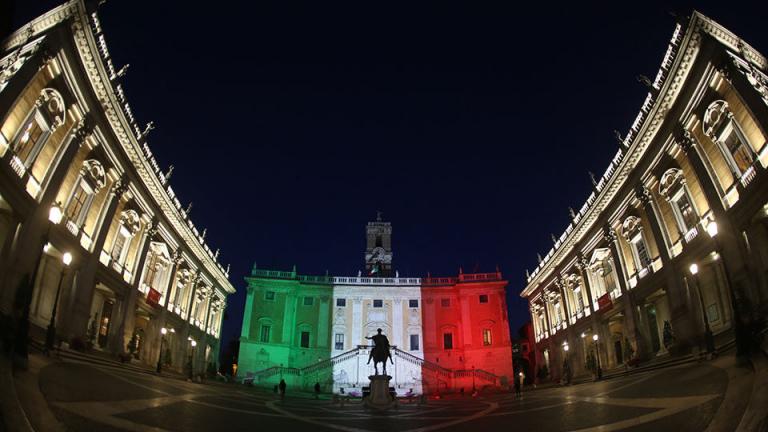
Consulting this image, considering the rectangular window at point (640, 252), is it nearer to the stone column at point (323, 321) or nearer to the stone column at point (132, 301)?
the stone column at point (132, 301)

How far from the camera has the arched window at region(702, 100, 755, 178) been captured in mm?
18703

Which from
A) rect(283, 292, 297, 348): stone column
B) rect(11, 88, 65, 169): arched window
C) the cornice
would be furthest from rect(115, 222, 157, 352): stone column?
rect(283, 292, 297, 348): stone column

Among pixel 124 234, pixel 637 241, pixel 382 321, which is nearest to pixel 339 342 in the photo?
pixel 382 321

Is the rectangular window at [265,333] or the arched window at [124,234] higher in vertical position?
the arched window at [124,234]

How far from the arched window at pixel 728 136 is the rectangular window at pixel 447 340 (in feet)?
135

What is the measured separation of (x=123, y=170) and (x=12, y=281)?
12079mm

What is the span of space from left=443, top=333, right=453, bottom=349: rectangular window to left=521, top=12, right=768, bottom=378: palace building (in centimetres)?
2110

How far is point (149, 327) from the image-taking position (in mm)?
34781

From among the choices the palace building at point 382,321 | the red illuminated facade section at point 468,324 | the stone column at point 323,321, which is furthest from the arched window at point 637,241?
the stone column at point 323,321

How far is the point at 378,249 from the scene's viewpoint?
6806 centimetres

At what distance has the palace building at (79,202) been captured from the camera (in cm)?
1725

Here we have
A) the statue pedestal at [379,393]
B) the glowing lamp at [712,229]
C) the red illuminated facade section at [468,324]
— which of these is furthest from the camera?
the red illuminated facade section at [468,324]

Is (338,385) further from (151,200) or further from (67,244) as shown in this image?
(67,244)

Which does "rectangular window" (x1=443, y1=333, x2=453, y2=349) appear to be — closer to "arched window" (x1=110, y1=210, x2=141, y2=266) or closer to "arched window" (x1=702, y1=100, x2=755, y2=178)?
"arched window" (x1=110, y1=210, x2=141, y2=266)
